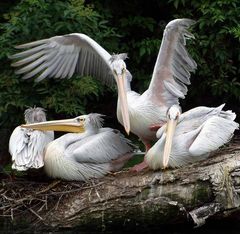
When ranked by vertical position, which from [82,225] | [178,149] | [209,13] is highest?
[209,13]

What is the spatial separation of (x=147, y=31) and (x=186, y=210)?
413 centimetres

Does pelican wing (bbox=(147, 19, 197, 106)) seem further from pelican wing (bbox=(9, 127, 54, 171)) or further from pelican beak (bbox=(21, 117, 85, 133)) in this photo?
pelican wing (bbox=(9, 127, 54, 171))

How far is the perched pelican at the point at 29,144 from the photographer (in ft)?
24.8

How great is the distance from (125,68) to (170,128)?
0.89 m

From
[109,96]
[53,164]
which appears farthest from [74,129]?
[109,96]

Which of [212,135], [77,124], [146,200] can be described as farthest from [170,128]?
[77,124]

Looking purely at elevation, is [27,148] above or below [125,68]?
below

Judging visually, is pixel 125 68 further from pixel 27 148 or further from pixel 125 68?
pixel 27 148

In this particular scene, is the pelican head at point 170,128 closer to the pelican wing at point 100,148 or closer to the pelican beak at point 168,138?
the pelican beak at point 168,138

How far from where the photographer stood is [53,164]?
7.65 meters

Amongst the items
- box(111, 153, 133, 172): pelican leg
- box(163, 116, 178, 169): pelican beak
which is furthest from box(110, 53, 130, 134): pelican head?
box(163, 116, 178, 169): pelican beak

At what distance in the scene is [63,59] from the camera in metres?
8.77

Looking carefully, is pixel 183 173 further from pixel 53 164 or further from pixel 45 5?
pixel 45 5

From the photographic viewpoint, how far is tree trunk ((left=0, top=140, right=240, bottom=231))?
707 cm
